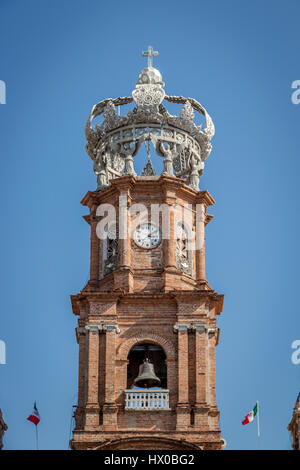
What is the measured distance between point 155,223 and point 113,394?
29.6ft

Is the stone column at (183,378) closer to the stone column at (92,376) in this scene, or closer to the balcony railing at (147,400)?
the balcony railing at (147,400)

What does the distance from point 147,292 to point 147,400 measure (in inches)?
212

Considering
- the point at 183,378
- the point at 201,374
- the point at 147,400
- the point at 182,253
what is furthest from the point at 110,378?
the point at 182,253

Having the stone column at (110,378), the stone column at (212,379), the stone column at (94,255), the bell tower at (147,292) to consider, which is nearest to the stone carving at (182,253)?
the bell tower at (147,292)

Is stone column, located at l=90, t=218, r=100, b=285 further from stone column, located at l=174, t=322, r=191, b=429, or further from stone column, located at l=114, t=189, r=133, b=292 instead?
stone column, located at l=174, t=322, r=191, b=429

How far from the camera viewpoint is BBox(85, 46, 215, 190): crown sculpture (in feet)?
253

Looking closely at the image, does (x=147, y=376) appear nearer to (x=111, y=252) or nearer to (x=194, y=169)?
(x=111, y=252)

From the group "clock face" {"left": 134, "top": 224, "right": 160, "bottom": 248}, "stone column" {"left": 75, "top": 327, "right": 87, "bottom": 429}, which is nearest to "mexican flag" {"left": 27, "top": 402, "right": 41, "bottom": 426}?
"stone column" {"left": 75, "top": 327, "right": 87, "bottom": 429}

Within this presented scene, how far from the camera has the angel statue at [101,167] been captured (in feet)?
251

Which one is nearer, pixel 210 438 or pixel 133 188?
pixel 210 438

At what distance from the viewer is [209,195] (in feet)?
250

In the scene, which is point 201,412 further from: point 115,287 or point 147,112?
point 147,112
